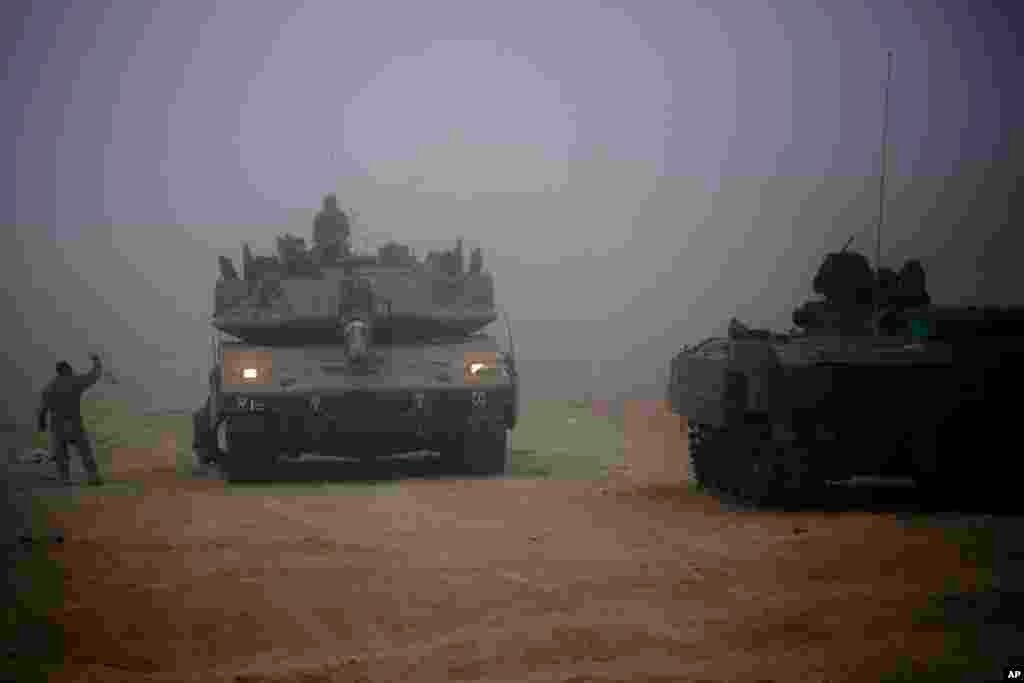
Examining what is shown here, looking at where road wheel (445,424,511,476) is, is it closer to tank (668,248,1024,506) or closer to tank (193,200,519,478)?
tank (193,200,519,478)

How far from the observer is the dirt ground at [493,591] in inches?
271

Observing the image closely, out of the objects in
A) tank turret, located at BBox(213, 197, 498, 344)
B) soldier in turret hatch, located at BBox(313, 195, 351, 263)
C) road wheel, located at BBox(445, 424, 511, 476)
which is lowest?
road wheel, located at BBox(445, 424, 511, 476)

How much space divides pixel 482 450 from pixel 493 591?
8.13m

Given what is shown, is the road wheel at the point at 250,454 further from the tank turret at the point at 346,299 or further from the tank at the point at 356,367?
the tank turret at the point at 346,299

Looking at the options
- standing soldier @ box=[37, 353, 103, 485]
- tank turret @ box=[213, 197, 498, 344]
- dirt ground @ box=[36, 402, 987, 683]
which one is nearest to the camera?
dirt ground @ box=[36, 402, 987, 683]

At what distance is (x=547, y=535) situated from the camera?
37.1 feet

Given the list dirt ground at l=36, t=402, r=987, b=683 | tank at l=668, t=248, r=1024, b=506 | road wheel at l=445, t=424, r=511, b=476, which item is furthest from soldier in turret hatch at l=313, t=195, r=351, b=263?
tank at l=668, t=248, r=1024, b=506

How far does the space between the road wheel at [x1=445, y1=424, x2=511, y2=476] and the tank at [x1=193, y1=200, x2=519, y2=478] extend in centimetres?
1

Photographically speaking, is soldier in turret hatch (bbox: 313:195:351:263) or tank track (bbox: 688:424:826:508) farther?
soldier in turret hatch (bbox: 313:195:351:263)

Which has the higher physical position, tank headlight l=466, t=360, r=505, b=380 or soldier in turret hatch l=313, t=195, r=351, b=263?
soldier in turret hatch l=313, t=195, r=351, b=263

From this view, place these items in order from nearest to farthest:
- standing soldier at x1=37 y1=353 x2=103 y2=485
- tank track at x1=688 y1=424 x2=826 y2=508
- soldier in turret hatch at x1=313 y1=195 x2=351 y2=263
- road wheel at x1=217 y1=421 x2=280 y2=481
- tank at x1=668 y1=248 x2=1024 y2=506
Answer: tank at x1=668 y1=248 x2=1024 y2=506
tank track at x1=688 y1=424 x2=826 y2=508
road wheel at x1=217 y1=421 x2=280 y2=481
standing soldier at x1=37 y1=353 x2=103 y2=485
soldier in turret hatch at x1=313 y1=195 x2=351 y2=263

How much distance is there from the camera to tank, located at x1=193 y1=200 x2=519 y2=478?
16281mm

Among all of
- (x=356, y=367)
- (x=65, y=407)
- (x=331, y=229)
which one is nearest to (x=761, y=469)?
(x=356, y=367)

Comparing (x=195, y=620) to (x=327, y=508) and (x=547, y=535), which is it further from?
(x=327, y=508)
